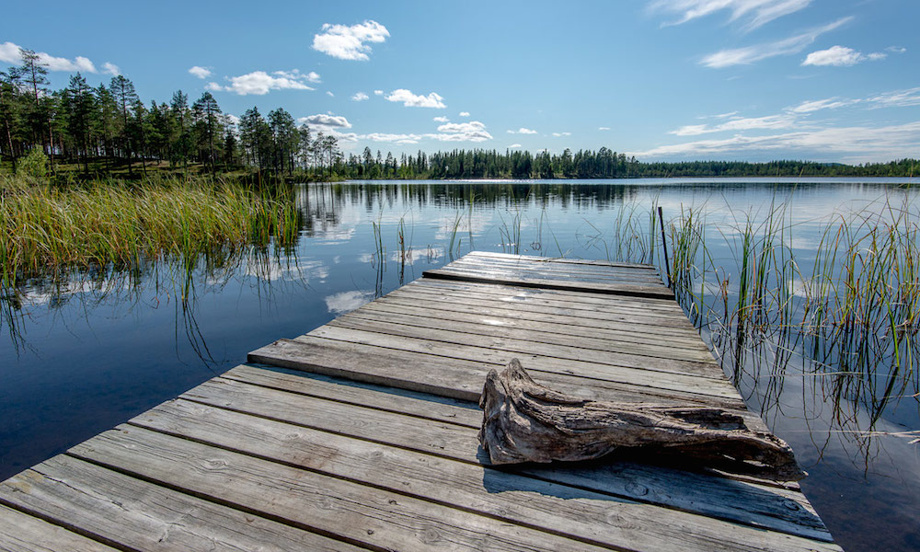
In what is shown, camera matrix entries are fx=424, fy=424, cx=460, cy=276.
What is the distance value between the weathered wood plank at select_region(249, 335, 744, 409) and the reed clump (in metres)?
3.86

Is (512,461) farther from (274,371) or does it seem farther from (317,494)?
(274,371)

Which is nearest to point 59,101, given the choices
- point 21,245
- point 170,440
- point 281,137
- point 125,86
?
point 125,86

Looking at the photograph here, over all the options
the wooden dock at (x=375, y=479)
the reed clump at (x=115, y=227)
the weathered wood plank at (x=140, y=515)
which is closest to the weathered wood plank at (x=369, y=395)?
the wooden dock at (x=375, y=479)

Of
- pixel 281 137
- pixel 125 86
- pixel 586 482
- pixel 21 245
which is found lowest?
pixel 586 482

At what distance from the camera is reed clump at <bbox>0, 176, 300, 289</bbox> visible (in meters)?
5.72

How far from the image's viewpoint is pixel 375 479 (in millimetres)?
1386

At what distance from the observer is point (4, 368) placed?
10.6ft

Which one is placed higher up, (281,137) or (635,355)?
(281,137)

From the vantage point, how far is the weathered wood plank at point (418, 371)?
1936 millimetres

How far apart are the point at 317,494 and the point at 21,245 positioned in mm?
6710

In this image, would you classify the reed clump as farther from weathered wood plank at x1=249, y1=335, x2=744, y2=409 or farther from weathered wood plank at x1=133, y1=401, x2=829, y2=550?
weathered wood plank at x1=133, y1=401, x2=829, y2=550

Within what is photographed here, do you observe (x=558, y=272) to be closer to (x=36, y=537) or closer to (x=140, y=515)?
(x=140, y=515)

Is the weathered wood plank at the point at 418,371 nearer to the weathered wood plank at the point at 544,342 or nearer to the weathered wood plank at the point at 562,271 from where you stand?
the weathered wood plank at the point at 544,342

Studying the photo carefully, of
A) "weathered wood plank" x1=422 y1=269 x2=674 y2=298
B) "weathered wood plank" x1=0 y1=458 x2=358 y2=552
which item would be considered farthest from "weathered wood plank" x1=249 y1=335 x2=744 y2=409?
"weathered wood plank" x1=422 y1=269 x2=674 y2=298
